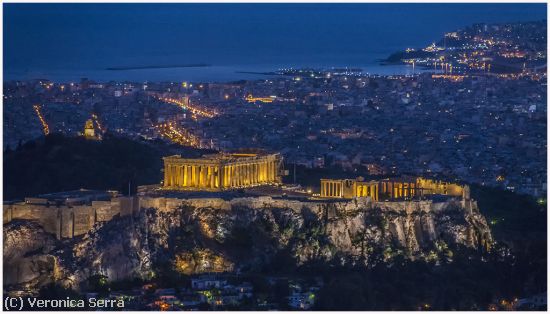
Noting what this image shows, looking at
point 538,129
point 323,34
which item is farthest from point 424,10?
point 538,129

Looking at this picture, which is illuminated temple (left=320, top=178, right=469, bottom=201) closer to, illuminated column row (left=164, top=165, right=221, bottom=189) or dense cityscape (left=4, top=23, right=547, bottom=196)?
illuminated column row (left=164, top=165, right=221, bottom=189)

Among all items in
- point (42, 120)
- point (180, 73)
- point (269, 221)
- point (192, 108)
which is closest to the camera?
point (269, 221)

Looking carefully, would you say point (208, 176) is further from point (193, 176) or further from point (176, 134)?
point (176, 134)

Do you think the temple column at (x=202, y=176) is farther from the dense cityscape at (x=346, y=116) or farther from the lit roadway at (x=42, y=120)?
the lit roadway at (x=42, y=120)

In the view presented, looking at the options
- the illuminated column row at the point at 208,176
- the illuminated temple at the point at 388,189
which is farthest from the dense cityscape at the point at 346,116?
the illuminated column row at the point at 208,176

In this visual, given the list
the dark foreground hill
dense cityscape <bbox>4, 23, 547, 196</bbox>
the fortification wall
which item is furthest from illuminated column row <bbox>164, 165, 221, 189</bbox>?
dense cityscape <bbox>4, 23, 547, 196</bbox>

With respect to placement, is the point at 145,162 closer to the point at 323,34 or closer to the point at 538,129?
the point at 538,129

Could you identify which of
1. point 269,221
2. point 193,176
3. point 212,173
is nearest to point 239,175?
point 212,173
